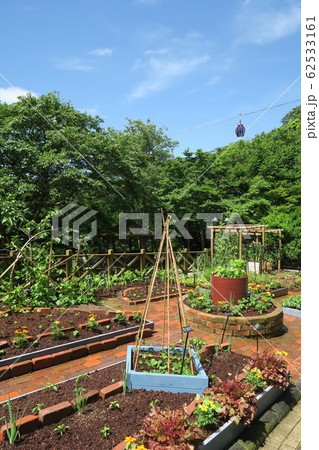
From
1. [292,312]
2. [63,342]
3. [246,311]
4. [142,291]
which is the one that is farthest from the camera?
[142,291]

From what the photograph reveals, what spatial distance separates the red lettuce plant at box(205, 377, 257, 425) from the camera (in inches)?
80.3

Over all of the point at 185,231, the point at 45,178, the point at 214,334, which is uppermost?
the point at 45,178

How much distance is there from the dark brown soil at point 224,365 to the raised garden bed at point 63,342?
1302 millimetres

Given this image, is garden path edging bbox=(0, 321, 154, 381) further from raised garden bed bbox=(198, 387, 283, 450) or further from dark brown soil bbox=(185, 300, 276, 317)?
raised garden bed bbox=(198, 387, 283, 450)

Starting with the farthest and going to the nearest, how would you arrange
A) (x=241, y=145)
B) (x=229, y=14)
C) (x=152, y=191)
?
1. (x=241, y=145)
2. (x=152, y=191)
3. (x=229, y=14)

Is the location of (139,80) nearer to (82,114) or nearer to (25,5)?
(25,5)

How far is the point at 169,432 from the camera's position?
5.60 feet

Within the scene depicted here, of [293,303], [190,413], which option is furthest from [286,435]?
[293,303]

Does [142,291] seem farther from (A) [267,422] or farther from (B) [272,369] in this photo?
(A) [267,422]

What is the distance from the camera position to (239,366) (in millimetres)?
2965

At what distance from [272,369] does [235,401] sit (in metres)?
0.71

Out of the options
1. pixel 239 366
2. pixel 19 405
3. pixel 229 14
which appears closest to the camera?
pixel 19 405

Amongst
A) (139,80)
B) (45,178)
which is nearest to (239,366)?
(139,80)

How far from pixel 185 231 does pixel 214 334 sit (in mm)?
12285
